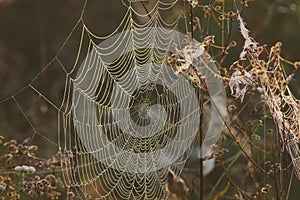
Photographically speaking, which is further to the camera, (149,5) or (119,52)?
(149,5)

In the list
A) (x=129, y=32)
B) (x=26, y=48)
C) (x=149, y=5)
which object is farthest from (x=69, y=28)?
(x=129, y=32)

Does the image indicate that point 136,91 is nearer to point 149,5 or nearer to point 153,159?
point 153,159

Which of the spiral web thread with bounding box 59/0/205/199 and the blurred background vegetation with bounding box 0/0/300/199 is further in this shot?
the blurred background vegetation with bounding box 0/0/300/199

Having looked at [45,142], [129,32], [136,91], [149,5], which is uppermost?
[149,5]

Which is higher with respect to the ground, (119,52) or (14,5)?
(14,5)

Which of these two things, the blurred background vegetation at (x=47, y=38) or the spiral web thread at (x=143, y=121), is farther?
the blurred background vegetation at (x=47, y=38)

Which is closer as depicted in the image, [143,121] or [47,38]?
[143,121]

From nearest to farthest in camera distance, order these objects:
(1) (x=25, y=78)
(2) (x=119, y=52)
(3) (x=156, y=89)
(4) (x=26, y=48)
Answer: (3) (x=156, y=89), (2) (x=119, y=52), (1) (x=25, y=78), (4) (x=26, y=48)

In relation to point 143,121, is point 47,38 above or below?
above
